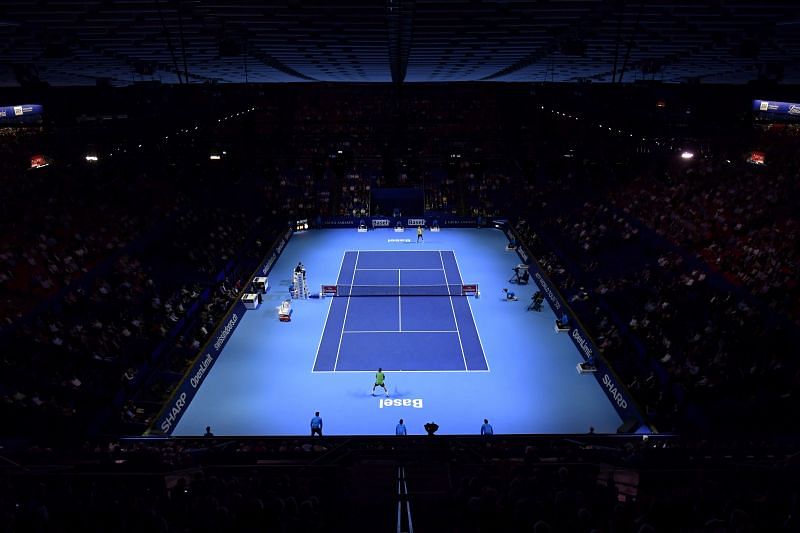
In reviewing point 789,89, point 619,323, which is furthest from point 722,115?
point 619,323

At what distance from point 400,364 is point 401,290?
28.7ft

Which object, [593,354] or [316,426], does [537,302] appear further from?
[316,426]

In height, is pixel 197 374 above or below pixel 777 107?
below

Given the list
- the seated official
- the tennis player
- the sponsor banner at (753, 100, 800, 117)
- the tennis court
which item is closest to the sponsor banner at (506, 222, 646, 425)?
the seated official

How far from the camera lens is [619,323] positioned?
21969mm

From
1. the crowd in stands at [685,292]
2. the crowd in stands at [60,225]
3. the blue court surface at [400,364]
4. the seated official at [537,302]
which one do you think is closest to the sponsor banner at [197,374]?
the blue court surface at [400,364]

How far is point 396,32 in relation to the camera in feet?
39.9

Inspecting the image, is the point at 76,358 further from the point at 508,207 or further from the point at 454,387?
the point at 508,207

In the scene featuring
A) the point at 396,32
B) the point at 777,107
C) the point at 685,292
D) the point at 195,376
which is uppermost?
the point at 777,107

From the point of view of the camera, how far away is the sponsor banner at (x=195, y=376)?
1719 cm

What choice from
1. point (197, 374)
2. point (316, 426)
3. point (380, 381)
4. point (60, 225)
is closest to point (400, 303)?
point (380, 381)

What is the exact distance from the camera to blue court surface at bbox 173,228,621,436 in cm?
1802

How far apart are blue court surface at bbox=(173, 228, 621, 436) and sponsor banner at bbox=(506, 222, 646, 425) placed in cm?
38

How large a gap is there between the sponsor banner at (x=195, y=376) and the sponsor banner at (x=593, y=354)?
14581mm
